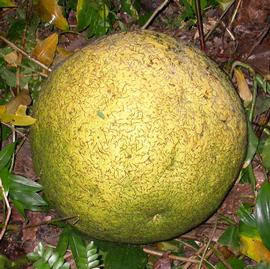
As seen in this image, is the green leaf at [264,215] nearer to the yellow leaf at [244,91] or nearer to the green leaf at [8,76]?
the yellow leaf at [244,91]

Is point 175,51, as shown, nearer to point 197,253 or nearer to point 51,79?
point 51,79

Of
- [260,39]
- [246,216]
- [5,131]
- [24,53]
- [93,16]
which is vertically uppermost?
[93,16]

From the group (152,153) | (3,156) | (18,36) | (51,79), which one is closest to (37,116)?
(51,79)

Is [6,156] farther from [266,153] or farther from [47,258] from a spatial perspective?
[266,153]

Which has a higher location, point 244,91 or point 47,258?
point 244,91

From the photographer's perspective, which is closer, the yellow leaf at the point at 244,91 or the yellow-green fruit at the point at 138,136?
the yellow-green fruit at the point at 138,136

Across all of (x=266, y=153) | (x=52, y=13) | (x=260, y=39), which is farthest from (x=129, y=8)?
(x=266, y=153)

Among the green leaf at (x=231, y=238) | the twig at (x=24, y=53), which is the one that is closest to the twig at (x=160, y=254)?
the green leaf at (x=231, y=238)
